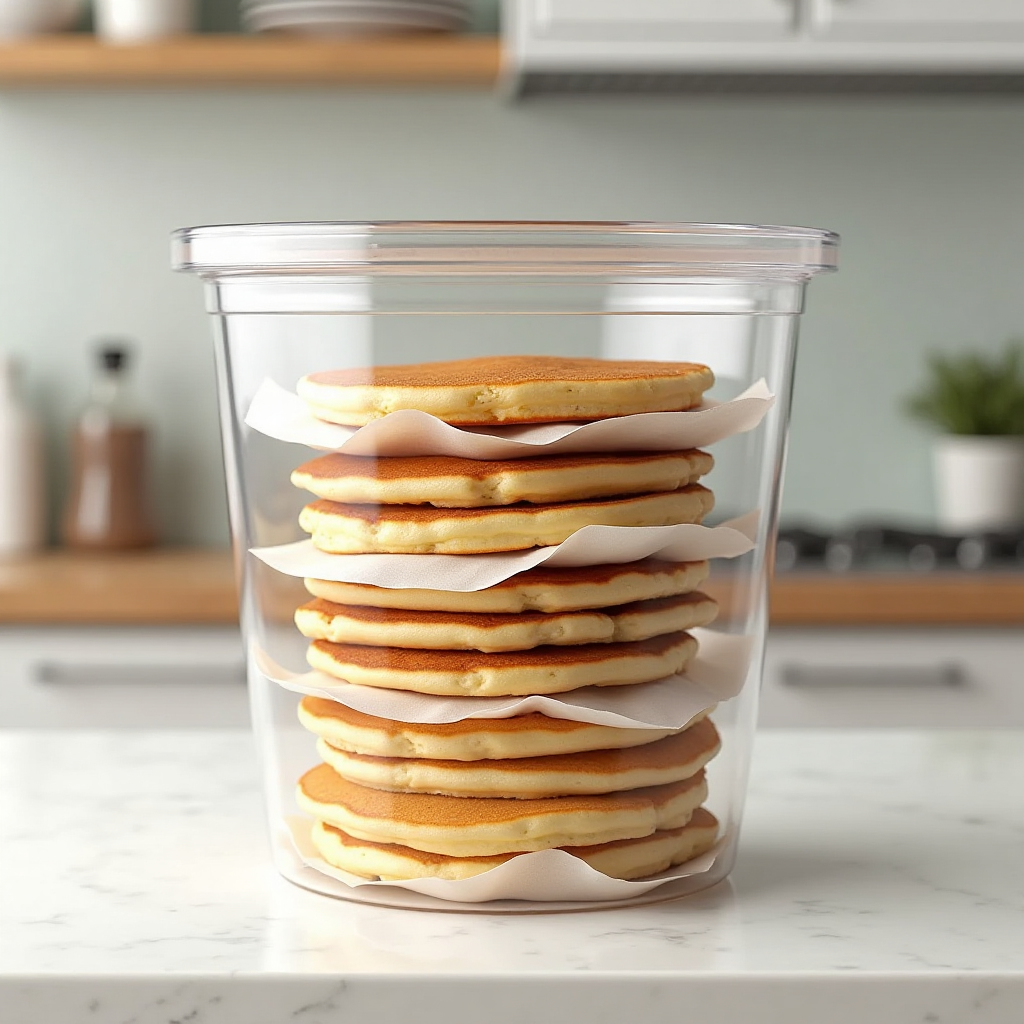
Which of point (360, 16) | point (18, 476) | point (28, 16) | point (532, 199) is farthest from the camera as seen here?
point (532, 199)

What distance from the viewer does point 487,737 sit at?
0.54 m

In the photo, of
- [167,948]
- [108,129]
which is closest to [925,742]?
[167,948]

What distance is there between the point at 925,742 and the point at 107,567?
1.52 m

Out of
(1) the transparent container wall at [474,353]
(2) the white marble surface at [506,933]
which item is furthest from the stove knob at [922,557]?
(1) the transparent container wall at [474,353]

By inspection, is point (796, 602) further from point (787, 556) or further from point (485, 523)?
point (485, 523)

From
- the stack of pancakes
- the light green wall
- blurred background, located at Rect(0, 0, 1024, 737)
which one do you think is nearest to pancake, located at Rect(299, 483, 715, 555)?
the stack of pancakes

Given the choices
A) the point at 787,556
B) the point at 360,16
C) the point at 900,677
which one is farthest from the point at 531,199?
the point at 900,677

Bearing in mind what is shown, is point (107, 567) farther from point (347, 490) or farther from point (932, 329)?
point (347, 490)

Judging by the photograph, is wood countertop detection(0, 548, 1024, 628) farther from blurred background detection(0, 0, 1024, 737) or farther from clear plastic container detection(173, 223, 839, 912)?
clear plastic container detection(173, 223, 839, 912)

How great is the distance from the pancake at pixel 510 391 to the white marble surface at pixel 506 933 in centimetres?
19

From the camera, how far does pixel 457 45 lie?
6.75 ft

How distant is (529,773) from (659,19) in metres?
1.60

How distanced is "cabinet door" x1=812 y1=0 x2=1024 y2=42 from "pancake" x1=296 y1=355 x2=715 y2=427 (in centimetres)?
154

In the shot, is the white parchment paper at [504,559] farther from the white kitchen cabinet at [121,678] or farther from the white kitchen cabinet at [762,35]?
the white kitchen cabinet at [762,35]
